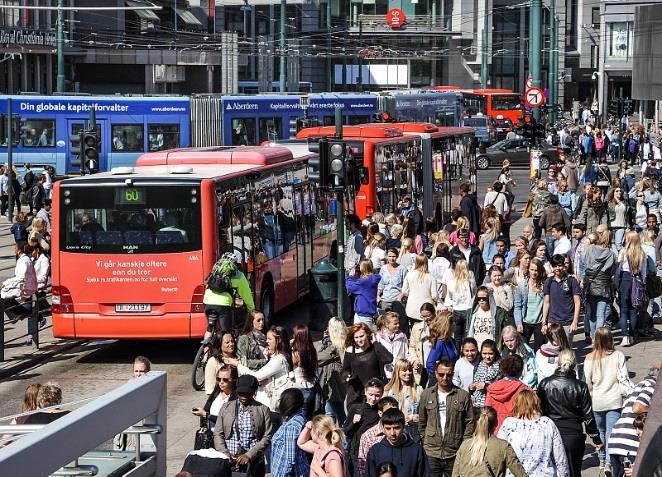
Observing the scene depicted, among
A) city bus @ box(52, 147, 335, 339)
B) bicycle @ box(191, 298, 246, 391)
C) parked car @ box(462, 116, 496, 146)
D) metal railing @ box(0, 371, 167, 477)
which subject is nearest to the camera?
metal railing @ box(0, 371, 167, 477)

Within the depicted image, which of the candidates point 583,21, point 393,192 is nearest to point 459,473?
point 393,192

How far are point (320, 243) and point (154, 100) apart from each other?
793 inches

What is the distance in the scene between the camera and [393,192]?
30.9 meters

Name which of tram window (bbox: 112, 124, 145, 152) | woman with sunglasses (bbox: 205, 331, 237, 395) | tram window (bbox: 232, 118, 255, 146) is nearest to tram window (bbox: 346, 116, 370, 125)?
tram window (bbox: 232, 118, 255, 146)

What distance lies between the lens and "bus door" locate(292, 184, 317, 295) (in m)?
23.4

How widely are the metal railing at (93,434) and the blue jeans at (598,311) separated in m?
12.6

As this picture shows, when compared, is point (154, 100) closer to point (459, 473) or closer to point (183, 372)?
point (183, 372)

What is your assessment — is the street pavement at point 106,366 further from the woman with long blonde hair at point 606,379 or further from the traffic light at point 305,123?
the traffic light at point 305,123

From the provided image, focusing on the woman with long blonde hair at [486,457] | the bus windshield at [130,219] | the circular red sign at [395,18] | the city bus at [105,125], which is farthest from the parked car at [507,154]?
the woman with long blonde hair at [486,457]

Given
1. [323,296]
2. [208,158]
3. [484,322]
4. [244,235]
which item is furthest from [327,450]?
[208,158]

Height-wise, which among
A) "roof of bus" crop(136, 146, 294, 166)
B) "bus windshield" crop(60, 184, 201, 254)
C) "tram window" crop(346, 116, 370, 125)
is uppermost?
"roof of bus" crop(136, 146, 294, 166)

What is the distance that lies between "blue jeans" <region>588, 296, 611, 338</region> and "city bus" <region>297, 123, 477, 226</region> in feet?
27.5

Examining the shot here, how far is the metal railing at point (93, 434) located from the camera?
547 cm

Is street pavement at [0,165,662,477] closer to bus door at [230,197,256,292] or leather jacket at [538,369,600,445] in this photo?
bus door at [230,197,256,292]
